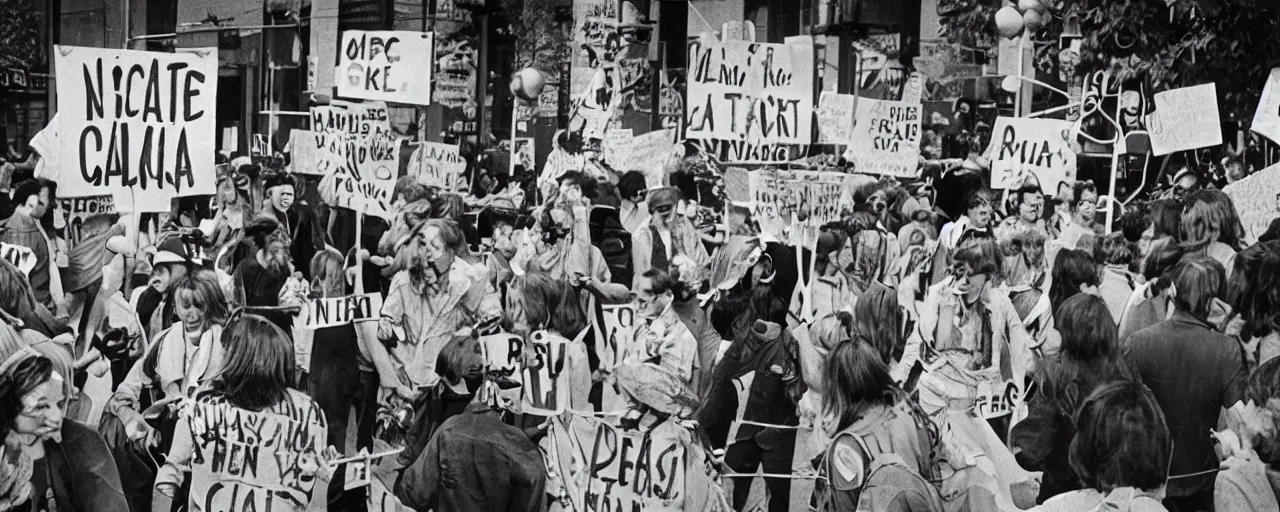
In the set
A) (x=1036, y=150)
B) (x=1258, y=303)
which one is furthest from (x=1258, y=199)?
(x=1036, y=150)

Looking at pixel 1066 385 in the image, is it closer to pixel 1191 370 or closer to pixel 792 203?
pixel 1191 370

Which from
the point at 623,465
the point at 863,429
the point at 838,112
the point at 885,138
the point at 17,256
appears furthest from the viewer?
the point at 838,112

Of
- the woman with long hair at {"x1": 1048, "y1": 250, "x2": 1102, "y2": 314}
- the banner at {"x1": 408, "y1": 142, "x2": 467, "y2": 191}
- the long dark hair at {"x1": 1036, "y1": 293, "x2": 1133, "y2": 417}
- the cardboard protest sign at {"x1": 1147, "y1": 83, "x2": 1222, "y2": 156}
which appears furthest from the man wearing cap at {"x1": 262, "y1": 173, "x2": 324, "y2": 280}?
the long dark hair at {"x1": 1036, "y1": 293, "x2": 1133, "y2": 417}

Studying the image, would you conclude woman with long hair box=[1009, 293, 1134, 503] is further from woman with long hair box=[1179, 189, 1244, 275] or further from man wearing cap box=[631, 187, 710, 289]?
man wearing cap box=[631, 187, 710, 289]

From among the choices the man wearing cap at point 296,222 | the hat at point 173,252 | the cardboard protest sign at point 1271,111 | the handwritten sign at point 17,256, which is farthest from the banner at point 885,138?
the handwritten sign at point 17,256

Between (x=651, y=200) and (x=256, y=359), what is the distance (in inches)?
216

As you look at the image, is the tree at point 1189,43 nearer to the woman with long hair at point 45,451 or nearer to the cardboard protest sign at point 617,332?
the cardboard protest sign at point 617,332

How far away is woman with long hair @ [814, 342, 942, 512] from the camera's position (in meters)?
6.13

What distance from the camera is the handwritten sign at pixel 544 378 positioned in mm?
8680

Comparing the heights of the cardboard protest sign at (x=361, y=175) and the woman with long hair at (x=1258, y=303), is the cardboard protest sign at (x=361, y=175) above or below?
above

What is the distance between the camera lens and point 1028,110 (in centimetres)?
2431

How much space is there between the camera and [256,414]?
686 centimetres

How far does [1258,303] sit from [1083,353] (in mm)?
851

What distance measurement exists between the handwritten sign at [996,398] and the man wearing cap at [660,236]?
110 inches
